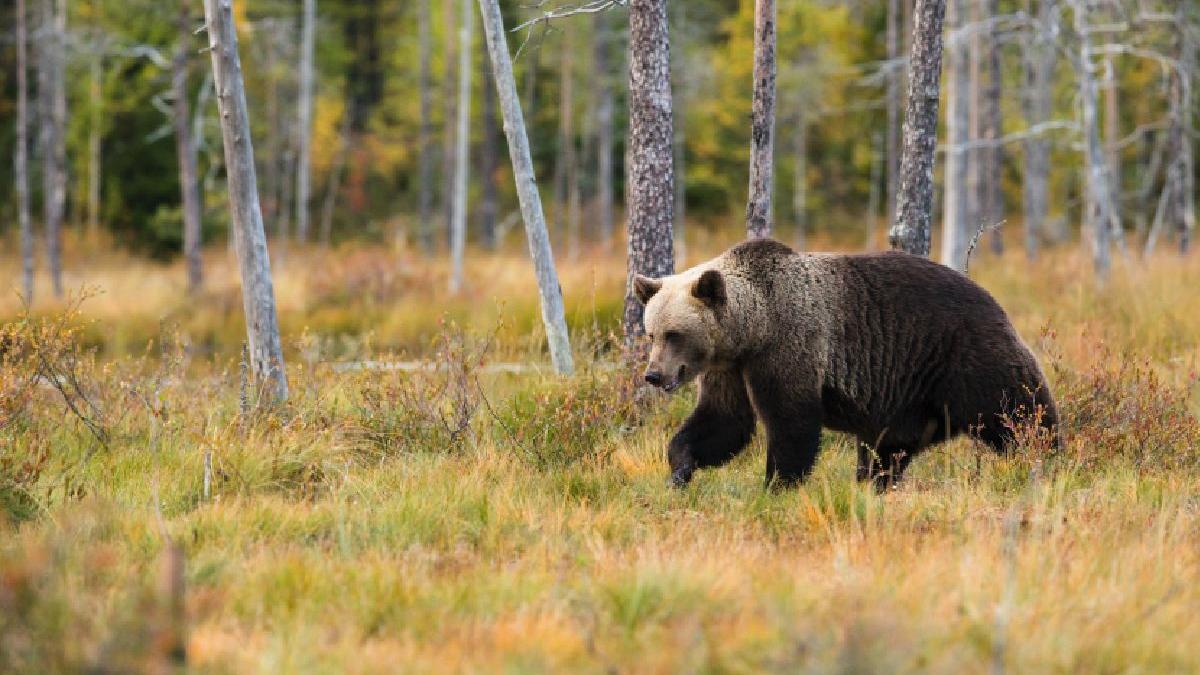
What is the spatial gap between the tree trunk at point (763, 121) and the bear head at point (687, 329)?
2.89 metres

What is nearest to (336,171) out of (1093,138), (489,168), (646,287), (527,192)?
(489,168)

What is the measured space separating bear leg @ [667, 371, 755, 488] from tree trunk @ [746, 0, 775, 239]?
2641 mm

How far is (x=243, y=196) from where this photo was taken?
870 centimetres

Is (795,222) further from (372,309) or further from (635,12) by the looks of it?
(635,12)

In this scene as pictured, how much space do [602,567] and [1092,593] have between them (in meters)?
1.92

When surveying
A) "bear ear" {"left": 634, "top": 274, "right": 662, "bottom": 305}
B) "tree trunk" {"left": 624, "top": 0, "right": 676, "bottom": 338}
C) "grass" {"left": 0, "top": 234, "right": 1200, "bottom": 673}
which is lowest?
"grass" {"left": 0, "top": 234, "right": 1200, "bottom": 673}

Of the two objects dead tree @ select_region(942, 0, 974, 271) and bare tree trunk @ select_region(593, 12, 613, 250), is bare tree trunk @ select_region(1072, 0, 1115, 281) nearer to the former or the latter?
dead tree @ select_region(942, 0, 974, 271)

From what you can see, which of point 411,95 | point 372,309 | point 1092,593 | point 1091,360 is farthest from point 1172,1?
point 411,95

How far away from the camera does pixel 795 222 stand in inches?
1635

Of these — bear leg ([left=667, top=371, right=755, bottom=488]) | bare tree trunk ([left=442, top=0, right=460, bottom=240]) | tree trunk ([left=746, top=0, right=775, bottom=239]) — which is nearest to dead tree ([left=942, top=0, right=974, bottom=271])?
tree trunk ([left=746, top=0, right=775, bottom=239])

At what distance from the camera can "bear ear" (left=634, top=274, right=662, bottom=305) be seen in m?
6.58

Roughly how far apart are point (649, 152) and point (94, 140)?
28.8 metres

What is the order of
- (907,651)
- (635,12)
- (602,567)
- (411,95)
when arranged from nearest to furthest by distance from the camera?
(907,651) < (602,567) < (635,12) < (411,95)

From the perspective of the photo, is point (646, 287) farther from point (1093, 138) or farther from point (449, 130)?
point (449, 130)
